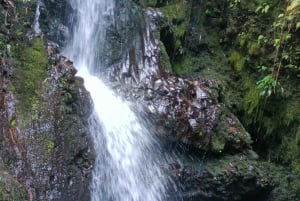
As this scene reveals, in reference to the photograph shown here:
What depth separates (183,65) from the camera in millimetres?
6602

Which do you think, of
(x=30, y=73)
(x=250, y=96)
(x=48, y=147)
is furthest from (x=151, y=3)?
(x=48, y=147)

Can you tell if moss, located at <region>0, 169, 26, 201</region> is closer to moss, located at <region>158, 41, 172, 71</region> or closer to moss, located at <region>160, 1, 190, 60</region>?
moss, located at <region>158, 41, 172, 71</region>

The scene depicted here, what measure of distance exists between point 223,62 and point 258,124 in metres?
1.26

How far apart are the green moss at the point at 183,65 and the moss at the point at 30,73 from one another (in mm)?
2694

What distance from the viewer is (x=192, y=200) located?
5188 millimetres

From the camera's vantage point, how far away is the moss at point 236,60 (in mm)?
6532

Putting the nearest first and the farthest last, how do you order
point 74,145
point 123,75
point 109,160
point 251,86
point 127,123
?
1. point 74,145
2. point 109,160
3. point 127,123
4. point 123,75
5. point 251,86

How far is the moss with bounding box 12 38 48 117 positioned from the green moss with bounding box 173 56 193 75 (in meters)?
2.69

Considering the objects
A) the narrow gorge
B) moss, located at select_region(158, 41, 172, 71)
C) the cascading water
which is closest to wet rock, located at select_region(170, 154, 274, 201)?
the narrow gorge

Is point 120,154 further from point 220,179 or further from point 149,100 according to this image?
point 220,179

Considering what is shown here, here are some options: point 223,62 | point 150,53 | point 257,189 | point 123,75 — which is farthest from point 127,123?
point 223,62

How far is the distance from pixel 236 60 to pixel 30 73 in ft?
12.2

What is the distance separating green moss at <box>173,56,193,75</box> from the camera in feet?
21.4

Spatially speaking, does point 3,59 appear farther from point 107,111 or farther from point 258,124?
point 258,124
